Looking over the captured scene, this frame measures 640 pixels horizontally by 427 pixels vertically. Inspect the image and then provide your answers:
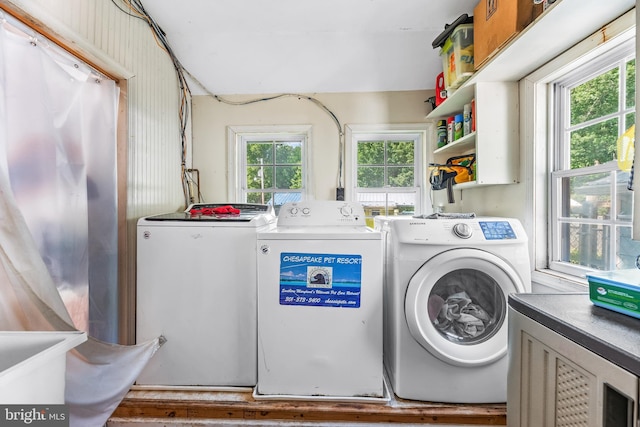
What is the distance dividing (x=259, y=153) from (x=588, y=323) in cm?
248

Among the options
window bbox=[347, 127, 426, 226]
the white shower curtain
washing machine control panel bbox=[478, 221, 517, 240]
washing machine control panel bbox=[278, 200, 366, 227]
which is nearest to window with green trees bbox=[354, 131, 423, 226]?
window bbox=[347, 127, 426, 226]

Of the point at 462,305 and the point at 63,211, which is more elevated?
the point at 63,211

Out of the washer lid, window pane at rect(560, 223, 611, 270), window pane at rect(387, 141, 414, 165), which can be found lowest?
window pane at rect(560, 223, 611, 270)

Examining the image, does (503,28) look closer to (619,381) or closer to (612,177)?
(612,177)

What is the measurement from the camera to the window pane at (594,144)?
1.45 meters

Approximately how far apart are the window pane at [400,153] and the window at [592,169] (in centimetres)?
109

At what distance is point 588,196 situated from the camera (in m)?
1.60

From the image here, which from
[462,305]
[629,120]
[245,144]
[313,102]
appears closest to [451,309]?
[462,305]

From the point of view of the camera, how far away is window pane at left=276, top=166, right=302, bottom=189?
2.69m

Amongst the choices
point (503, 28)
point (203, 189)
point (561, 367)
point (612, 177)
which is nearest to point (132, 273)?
point (203, 189)

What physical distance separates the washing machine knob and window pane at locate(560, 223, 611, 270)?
0.71m

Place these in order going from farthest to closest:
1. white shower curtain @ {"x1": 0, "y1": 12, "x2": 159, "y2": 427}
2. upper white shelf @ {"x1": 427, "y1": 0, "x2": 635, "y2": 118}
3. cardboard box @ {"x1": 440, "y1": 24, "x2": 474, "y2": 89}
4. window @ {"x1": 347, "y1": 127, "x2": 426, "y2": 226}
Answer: window @ {"x1": 347, "y1": 127, "x2": 426, "y2": 226}, cardboard box @ {"x1": 440, "y1": 24, "x2": 474, "y2": 89}, upper white shelf @ {"x1": 427, "y1": 0, "x2": 635, "y2": 118}, white shower curtain @ {"x1": 0, "y1": 12, "x2": 159, "y2": 427}

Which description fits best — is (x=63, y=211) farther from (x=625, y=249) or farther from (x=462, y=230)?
(x=625, y=249)

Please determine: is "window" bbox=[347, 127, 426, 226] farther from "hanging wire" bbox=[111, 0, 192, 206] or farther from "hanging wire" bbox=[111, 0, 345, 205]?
"hanging wire" bbox=[111, 0, 192, 206]
